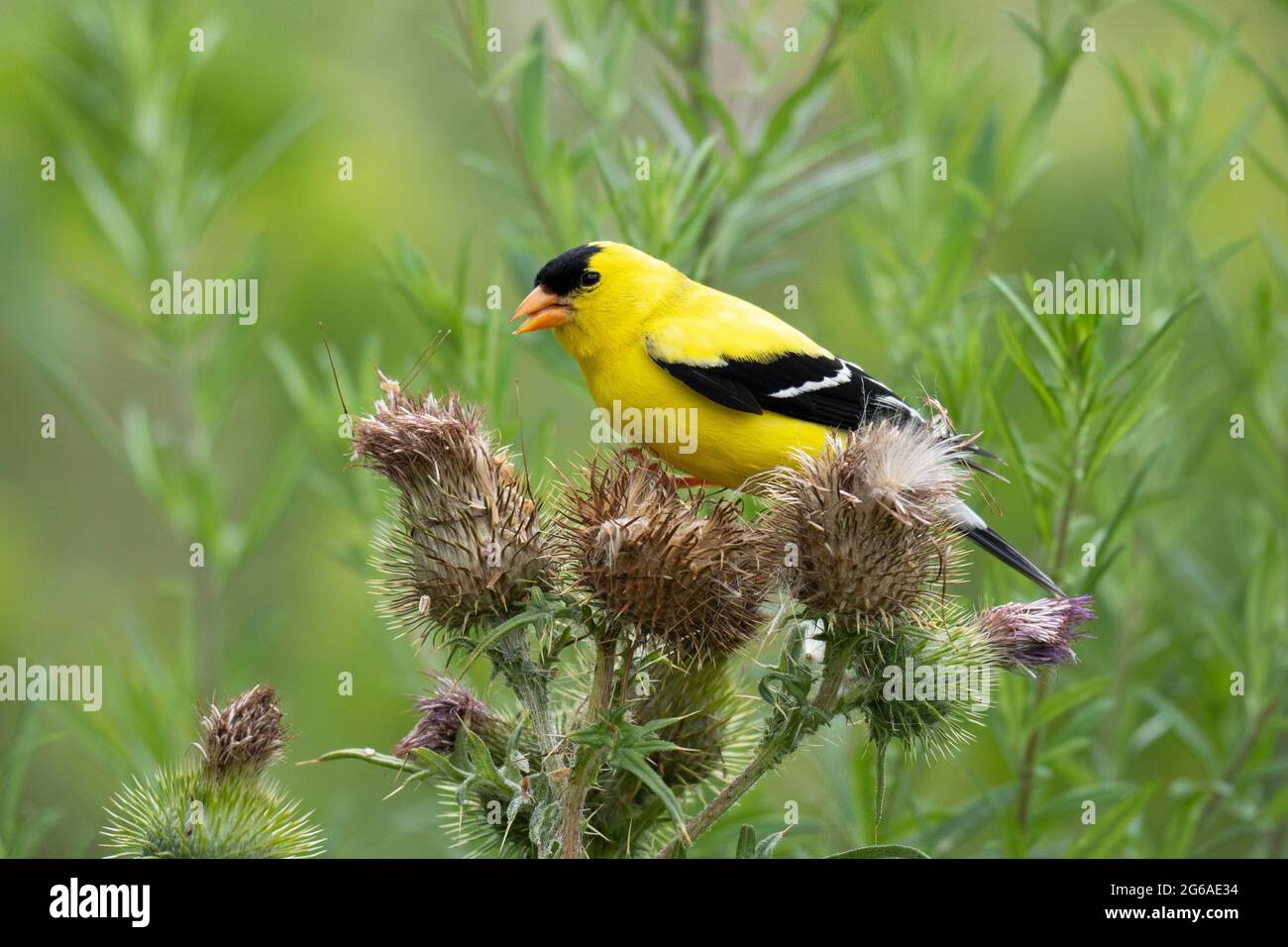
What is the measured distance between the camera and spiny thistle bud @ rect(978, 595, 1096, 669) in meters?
1.74

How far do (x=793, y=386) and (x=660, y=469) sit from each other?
2.16 feet

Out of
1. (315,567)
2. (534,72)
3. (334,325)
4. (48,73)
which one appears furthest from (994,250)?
(48,73)

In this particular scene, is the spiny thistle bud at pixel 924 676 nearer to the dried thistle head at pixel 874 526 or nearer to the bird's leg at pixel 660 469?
the dried thistle head at pixel 874 526

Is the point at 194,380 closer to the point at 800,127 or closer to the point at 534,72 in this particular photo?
the point at 534,72

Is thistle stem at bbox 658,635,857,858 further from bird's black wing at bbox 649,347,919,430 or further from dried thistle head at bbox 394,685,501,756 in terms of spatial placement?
bird's black wing at bbox 649,347,919,430

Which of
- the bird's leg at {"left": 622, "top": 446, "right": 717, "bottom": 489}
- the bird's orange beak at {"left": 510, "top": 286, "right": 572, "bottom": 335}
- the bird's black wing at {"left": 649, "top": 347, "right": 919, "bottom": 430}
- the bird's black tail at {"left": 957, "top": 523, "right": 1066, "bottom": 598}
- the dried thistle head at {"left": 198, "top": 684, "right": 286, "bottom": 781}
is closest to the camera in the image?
the dried thistle head at {"left": 198, "top": 684, "right": 286, "bottom": 781}

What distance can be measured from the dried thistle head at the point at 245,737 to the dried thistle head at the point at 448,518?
0.23 m

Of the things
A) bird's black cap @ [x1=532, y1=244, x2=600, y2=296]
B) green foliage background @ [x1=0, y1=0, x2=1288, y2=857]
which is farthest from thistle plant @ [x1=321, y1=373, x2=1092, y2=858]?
bird's black cap @ [x1=532, y1=244, x2=600, y2=296]

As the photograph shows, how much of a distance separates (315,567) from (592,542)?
7.91 ft

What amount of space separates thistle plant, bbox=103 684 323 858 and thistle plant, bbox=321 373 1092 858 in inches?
8.4

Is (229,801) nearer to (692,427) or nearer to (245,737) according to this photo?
(245,737)

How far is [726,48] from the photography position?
314 centimetres

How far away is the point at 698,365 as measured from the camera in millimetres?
2633

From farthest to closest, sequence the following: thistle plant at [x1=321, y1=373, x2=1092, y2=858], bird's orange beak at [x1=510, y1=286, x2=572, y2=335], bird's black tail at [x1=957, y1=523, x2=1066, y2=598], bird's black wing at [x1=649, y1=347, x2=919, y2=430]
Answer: bird's orange beak at [x1=510, y1=286, x2=572, y2=335]
bird's black wing at [x1=649, y1=347, x2=919, y2=430]
bird's black tail at [x1=957, y1=523, x2=1066, y2=598]
thistle plant at [x1=321, y1=373, x2=1092, y2=858]
